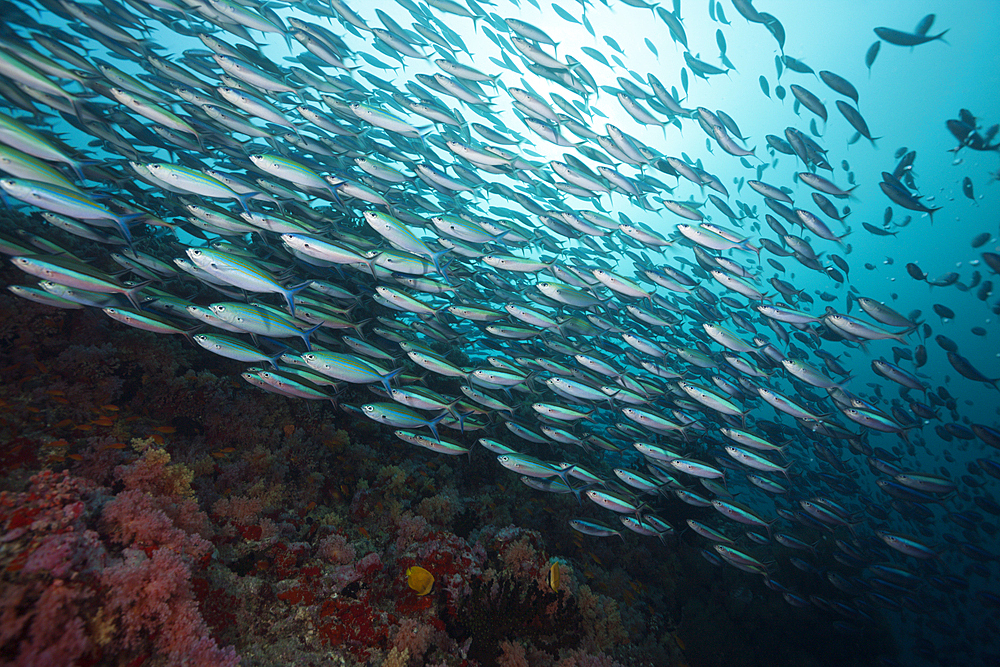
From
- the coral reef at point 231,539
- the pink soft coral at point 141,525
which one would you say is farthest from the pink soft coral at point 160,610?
the pink soft coral at point 141,525

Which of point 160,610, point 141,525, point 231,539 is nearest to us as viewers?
point 160,610

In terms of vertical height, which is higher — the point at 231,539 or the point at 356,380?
the point at 356,380

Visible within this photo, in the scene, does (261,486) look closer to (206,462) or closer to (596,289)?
(206,462)

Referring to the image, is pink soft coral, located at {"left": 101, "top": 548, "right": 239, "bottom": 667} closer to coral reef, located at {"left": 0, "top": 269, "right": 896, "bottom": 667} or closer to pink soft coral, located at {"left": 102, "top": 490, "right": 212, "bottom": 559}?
coral reef, located at {"left": 0, "top": 269, "right": 896, "bottom": 667}

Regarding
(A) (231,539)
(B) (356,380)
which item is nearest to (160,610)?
(A) (231,539)

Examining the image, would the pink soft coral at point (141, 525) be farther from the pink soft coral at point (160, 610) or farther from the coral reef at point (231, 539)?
the pink soft coral at point (160, 610)

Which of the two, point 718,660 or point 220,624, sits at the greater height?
point 220,624

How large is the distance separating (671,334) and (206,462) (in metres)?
10.4

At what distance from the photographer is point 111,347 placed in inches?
189

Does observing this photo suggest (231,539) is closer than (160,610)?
No

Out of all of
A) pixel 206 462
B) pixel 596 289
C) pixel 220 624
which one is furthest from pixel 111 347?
pixel 596 289

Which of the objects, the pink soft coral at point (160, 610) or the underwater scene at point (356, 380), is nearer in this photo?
the pink soft coral at point (160, 610)

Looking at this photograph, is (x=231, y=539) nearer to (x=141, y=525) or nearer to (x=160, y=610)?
(x=141, y=525)

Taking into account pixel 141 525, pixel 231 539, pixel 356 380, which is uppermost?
pixel 356 380
